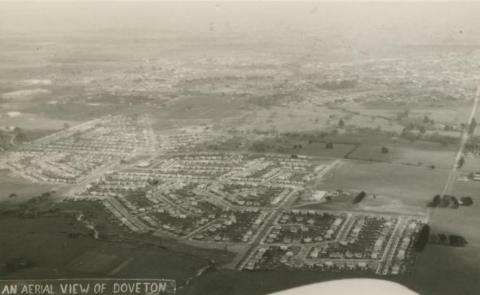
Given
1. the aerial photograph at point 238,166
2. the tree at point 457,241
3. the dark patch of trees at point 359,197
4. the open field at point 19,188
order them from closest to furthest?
the aerial photograph at point 238,166
the tree at point 457,241
the dark patch of trees at point 359,197
the open field at point 19,188

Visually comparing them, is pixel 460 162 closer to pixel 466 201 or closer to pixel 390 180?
pixel 390 180

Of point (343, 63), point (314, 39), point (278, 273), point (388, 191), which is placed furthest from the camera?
point (314, 39)

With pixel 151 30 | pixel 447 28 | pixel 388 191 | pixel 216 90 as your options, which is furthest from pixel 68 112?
pixel 447 28

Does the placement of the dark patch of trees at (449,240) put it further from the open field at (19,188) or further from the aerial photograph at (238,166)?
the open field at (19,188)

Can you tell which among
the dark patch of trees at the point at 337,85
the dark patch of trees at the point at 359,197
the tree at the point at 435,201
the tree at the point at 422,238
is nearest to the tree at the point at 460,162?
the tree at the point at 435,201

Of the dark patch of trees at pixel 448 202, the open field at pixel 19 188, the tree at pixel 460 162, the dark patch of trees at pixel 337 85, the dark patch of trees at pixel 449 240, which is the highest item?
the dark patch of trees at pixel 337 85

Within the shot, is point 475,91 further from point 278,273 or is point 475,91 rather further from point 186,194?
point 278,273
